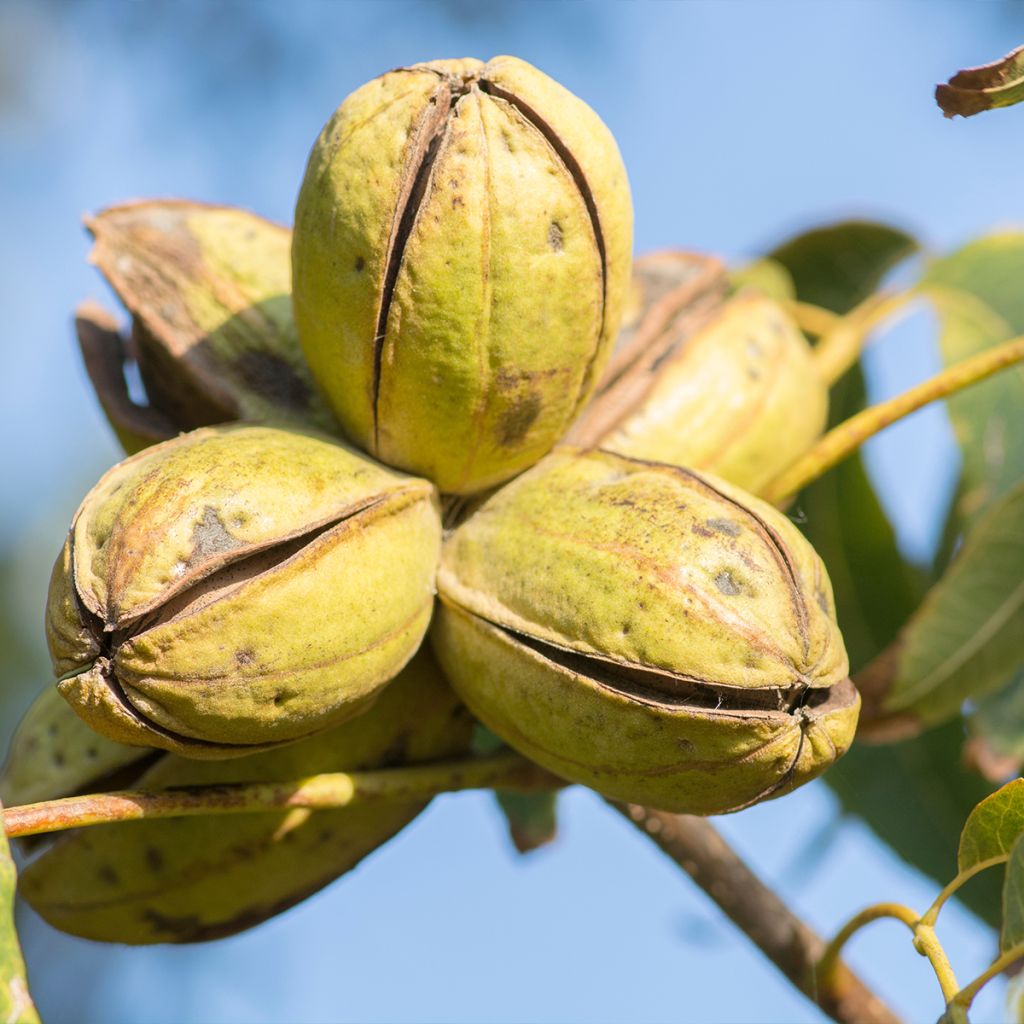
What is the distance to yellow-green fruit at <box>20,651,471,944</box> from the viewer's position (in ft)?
7.25

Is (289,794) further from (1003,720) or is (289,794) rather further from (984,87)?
(1003,720)

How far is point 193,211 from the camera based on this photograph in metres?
2.66

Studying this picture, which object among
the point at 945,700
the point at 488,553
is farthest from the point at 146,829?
the point at 945,700

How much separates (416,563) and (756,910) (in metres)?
1.14

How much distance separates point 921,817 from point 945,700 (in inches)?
22.9

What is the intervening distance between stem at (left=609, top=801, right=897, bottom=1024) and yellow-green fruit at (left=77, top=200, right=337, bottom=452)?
109 cm

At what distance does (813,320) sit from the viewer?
133 inches

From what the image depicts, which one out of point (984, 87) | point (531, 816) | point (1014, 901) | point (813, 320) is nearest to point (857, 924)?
point (1014, 901)

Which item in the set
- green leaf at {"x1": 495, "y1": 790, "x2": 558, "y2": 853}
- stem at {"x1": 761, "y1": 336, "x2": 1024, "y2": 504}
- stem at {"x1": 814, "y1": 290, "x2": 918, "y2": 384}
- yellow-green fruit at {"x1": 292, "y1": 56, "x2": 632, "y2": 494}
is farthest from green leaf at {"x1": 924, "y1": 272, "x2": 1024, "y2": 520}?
yellow-green fruit at {"x1": 292, "y1": 56, "x2": 632, "y2": 494}

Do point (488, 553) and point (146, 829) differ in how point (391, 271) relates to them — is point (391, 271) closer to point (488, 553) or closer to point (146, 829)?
point (488, 553)

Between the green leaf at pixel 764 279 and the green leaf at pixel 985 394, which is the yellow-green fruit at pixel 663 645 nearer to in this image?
the green leaf at pixel 985 394

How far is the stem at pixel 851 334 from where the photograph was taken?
317 cm

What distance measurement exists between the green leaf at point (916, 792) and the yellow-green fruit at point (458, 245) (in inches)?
61.3

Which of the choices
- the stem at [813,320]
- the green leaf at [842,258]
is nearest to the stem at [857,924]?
the stem at [813,320]
